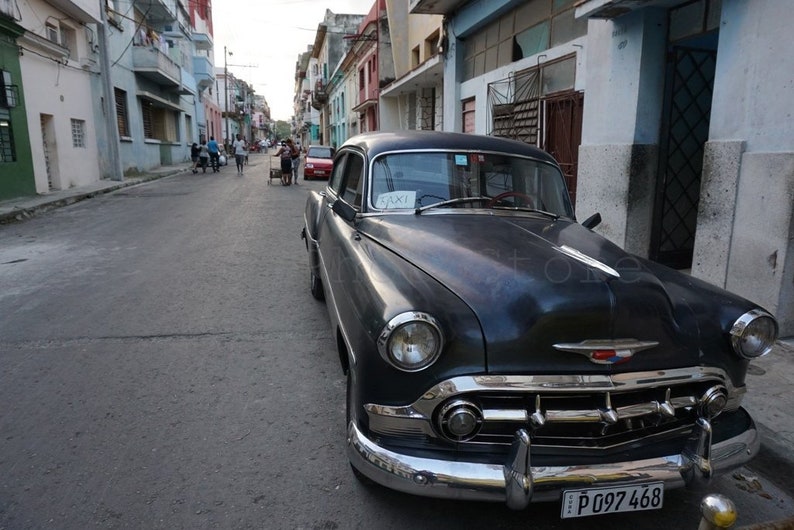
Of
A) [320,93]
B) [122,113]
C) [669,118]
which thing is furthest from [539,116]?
[320,93]

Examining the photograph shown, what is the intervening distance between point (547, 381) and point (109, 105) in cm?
1943

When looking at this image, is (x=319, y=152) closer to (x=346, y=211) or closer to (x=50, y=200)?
(x=50, y=200)

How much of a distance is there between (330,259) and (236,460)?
1.43 metres

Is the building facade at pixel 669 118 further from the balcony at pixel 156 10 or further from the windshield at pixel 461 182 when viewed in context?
the balcony at pixel 156 10

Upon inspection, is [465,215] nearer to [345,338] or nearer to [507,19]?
[345,338]

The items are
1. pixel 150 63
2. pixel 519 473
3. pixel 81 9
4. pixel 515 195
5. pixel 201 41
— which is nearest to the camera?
pixel 519 473

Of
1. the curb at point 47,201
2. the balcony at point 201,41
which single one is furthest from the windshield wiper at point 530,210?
the balcony at point 201,41

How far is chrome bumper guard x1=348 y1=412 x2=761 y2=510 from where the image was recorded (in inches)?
75.4

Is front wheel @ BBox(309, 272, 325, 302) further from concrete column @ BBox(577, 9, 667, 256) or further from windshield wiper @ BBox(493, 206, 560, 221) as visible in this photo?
concrete column @ BBox(577, 9, 667, 256)

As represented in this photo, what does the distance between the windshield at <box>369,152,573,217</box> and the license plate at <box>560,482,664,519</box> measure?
1905mm

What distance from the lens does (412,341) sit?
2.01 metres

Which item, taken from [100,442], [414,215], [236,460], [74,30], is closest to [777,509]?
[414,215]

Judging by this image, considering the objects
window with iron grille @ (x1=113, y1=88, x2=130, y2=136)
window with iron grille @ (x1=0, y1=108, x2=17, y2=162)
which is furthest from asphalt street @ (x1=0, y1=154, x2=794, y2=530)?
window with iron grille @ (x1=113, y1=88, x2=130, y2=136)

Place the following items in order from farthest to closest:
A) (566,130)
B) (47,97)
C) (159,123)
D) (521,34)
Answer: (159,123), (47,97), (521,34), (566,130)
